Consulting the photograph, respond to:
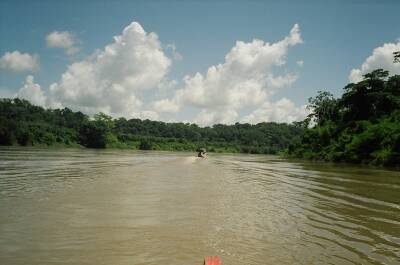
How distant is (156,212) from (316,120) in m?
87.3

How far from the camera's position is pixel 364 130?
6184 centimetres

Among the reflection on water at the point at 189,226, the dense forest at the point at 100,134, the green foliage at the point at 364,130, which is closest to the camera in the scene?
the reflection on water at the point at 189,226

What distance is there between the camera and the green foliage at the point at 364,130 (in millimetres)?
47719

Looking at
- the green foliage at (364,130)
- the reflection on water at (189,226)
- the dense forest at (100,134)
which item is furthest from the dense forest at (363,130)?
the dense forest at (100,134)

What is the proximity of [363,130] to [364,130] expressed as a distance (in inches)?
56.7

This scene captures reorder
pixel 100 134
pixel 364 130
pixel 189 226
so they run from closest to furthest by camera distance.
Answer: pixel 189 226 → pixel 364 130 → pixel 100 134

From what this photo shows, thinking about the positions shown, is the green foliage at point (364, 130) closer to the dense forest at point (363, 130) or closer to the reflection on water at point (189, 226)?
the dense forest at point (363, 130)

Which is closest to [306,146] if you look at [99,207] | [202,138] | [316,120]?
[316,120]

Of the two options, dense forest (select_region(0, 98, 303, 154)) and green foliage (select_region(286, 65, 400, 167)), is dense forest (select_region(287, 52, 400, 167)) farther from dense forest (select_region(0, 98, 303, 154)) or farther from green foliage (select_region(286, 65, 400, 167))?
dense forest (select_region(0, 98, 303, 154))

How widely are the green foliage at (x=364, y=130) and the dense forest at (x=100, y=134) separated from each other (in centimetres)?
6265

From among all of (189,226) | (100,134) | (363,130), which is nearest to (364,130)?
(363,130)

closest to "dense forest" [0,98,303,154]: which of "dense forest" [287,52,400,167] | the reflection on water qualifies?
"dense forest" [287,52,400,167]

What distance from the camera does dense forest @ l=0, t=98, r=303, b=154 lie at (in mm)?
99062

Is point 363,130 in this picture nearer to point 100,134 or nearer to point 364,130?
point 364,130
